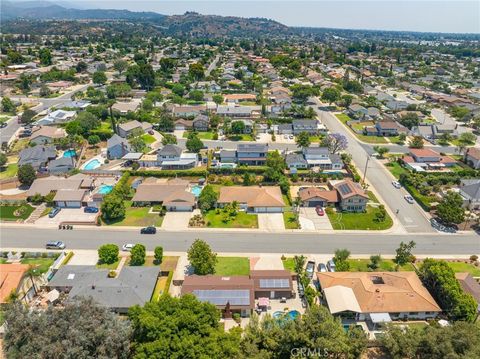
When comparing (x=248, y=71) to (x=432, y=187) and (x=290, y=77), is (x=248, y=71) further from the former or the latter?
(x=432, y=187)

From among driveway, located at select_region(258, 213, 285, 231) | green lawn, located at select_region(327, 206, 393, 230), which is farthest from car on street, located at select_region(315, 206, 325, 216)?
driveway, located at select_region(258, 213, 285, 231)

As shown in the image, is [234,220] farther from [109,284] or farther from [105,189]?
[105,189]

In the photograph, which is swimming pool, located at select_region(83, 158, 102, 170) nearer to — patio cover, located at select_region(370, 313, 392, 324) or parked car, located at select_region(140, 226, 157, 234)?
parked car, located at select_region(140, 226, 157, 234)

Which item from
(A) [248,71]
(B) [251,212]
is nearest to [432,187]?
(B) [251,212]

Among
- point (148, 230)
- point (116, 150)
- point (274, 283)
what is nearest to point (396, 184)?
point (274, 283)

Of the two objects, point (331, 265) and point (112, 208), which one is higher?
point (112, 208)

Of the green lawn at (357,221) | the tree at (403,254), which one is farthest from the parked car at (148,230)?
the tree at (403,254)

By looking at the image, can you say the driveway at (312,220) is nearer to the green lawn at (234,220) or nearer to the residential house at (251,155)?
the green lawn at (234,220)
